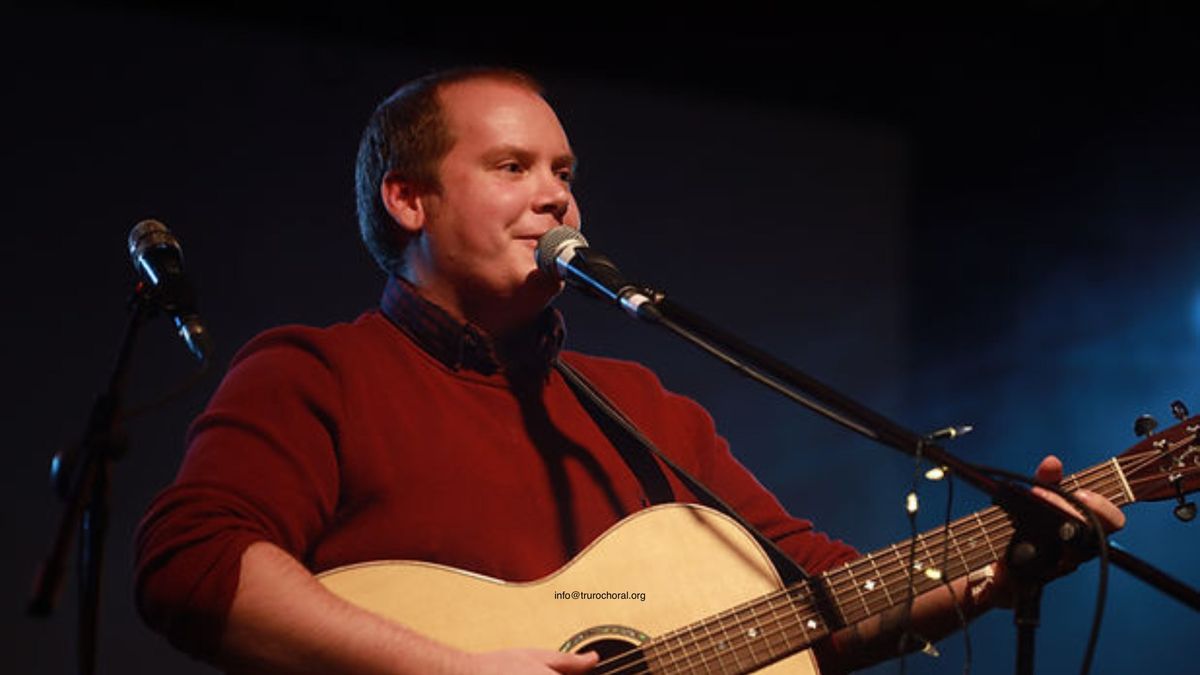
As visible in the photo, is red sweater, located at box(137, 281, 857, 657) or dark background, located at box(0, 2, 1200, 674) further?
dark background, located at box(0, 2, 1200, 674)

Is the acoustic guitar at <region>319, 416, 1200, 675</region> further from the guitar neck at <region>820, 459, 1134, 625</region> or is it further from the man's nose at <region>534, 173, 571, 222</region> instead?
the man's nose at <region>534, 173, 571, 222</region>

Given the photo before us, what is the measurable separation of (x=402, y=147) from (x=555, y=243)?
57 cm

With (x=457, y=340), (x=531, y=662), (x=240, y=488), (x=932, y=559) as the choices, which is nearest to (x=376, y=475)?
(x=240, y=488)

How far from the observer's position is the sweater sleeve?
1956mm

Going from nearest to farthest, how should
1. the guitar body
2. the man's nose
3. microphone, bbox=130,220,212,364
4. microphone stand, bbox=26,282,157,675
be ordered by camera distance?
1. microphone stand, bbox=26,282,157,675
2. microphone, bbox=130,220,212,364
3. the guitar body
4. the man's nose

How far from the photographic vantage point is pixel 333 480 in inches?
88.7

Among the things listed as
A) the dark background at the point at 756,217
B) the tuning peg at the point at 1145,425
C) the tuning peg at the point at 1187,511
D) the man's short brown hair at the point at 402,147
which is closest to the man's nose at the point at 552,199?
the man's short brown hair at the point at 402,147

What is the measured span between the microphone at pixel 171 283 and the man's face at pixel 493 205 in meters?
0.74

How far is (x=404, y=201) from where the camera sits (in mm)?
2762

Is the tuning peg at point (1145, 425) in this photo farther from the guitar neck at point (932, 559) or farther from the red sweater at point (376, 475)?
the red sweater at point (376, 475)

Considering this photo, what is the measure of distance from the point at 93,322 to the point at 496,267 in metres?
1.26

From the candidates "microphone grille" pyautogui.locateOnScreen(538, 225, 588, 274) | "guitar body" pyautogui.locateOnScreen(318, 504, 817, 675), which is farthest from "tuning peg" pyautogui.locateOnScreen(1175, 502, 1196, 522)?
"microphone grille" pyautogui.locateOnScreen(538, 225, 588, 274)

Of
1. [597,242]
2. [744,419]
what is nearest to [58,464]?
[597,242]

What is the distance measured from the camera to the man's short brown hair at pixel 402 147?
2.71 meters
